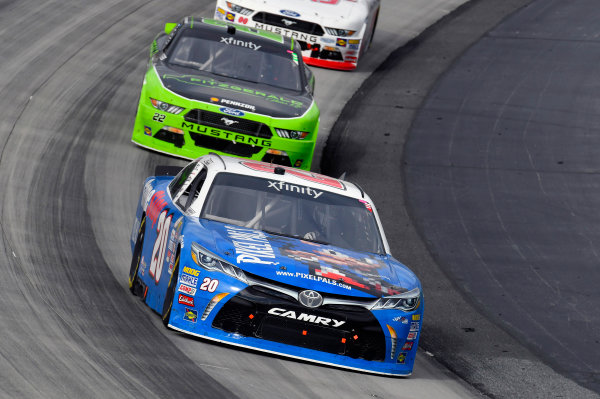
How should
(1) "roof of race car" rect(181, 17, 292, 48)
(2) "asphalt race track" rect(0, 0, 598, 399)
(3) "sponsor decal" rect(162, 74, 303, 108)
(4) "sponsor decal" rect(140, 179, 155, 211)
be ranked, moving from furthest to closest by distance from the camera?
(1) "roof of race car" rect(181, 17, 292, 48), (3) "sponsor decal" rect(162, 74, 303, 108), (4) "sponsor decal" rect(140, 179, 155, 211), (2) "asphalt race track" rect(0, 0, 598, 399)

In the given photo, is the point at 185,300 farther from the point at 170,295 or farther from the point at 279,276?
the point at 279,276

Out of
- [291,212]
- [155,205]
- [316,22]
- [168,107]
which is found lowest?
[316,22]

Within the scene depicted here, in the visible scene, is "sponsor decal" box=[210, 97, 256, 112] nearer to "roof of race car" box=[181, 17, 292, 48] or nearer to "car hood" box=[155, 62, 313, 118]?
"car hood" box=[155, 62, 313, 118]

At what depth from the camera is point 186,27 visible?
51.4ft

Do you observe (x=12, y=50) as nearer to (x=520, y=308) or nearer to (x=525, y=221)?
(x=525, y=221)

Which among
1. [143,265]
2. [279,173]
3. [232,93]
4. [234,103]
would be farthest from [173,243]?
[232,93]

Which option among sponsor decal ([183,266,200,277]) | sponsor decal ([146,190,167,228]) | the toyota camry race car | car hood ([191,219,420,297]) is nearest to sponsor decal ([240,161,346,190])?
sponsor decal ([146,190,167,228])

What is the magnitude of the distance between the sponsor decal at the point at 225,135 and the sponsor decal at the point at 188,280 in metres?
5.98

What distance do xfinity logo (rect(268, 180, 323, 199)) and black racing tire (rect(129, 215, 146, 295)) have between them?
1202 mm

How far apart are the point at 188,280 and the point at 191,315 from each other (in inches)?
9.6

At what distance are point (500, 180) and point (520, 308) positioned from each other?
179 inches

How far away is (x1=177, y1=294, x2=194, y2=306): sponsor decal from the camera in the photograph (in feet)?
26.9

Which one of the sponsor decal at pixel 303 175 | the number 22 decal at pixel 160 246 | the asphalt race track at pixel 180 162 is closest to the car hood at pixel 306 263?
the number 22 decal at pixel 160 246

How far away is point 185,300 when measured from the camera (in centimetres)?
823
